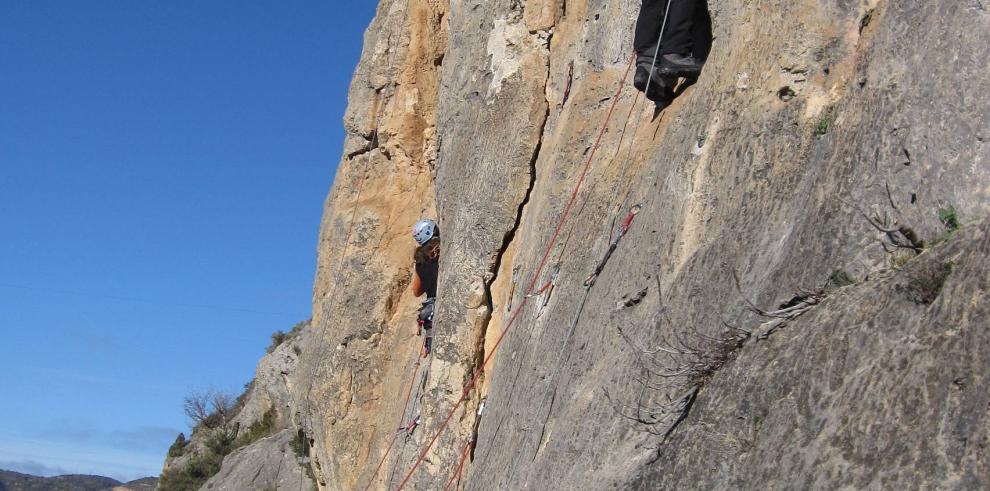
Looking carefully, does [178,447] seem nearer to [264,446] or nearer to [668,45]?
[264,446]

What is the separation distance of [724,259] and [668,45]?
2943 millimetres

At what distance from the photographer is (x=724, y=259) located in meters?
6.17

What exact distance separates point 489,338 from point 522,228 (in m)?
1.23

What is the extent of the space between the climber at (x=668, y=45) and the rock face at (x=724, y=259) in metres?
0.32

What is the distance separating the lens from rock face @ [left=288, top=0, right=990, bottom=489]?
4367 millimetres

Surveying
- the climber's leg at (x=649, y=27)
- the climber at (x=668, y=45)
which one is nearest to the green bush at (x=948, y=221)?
the climber at (x=668, y=45)

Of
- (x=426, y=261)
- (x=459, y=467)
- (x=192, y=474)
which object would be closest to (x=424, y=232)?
(x=426, y=261)

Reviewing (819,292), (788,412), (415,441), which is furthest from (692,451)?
(415,441)

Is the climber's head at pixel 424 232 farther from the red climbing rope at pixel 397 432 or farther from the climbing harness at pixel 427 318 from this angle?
the red climbing rope at pixel 397 432

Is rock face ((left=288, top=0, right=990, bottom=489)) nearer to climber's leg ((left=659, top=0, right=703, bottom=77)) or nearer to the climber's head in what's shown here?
climber's leg ((left=659, top=0, right=703, bottom=77))

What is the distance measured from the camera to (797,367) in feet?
15.7

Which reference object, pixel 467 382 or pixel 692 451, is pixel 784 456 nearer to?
pixel 692 451

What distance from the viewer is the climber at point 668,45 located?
28.0 ft

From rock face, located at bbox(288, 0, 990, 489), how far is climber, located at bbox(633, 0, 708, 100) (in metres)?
0.32
